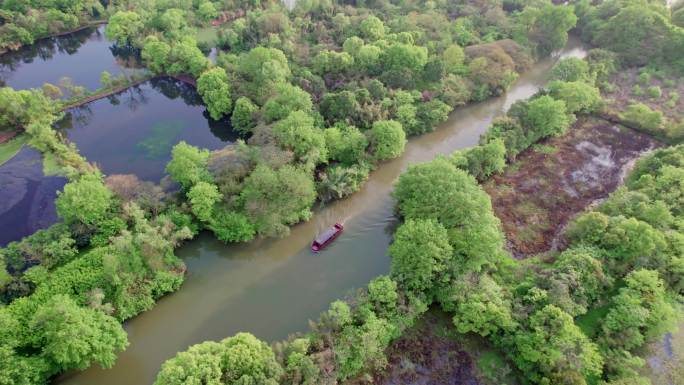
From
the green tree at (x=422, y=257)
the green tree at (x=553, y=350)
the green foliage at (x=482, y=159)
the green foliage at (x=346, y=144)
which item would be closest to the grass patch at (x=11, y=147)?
the green foliage at (x=346, y=144)

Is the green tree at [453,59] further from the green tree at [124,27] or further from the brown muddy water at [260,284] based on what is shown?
the green tree at [124,27]

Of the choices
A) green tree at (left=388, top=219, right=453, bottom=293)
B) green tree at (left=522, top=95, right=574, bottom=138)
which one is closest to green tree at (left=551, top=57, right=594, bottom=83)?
green tree at (left=522, top=95, right=574, bottom=138)

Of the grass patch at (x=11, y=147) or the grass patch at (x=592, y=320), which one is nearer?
the grass patch at (x=592, y=320)

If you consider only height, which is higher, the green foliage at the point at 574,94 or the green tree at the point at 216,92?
the green tree at the point at 216,92

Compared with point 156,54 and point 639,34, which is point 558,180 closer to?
point 639,34

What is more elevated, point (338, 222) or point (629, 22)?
point (629, 22)

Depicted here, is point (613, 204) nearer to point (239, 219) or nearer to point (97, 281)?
point (239, 219)

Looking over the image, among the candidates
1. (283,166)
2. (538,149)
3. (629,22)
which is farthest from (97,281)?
(629,22)

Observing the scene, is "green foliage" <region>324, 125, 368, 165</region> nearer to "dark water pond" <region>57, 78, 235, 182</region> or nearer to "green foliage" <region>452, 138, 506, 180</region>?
"green foliage" <region>452, 138, 506, 180</region>
